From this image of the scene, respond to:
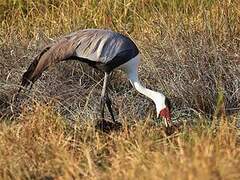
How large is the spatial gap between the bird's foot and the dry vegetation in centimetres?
7

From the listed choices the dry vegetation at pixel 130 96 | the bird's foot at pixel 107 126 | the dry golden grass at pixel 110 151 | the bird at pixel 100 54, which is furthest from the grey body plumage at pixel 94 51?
the dry golden grass at pixel 110 151

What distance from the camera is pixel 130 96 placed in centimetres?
585

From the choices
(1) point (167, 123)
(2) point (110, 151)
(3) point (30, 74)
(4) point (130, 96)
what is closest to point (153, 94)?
(1) point (167, 123)

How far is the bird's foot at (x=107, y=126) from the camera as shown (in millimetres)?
4840

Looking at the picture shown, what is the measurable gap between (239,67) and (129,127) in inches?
57.1

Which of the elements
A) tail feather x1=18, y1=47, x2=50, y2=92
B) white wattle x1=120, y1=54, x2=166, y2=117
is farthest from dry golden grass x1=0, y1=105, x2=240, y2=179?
tail feather x1=18, y1=47, x2=50, y2=92

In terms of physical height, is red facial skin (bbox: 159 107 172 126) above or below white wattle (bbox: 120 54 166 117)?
below

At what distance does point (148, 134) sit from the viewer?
4465 mm

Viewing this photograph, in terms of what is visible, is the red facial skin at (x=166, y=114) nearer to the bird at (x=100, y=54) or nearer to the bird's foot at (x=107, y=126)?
the bird at (x=100, y=54)

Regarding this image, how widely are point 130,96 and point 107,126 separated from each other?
983 millimetres

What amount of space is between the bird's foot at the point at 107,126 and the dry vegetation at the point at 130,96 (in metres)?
0.07

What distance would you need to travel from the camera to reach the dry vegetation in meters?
3.64

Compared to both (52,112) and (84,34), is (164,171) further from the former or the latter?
(84,34)

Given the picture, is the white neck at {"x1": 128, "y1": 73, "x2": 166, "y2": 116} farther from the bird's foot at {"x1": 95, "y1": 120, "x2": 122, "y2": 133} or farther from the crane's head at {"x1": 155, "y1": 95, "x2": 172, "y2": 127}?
the bird's foot at {"x1": 95, "y1": 120, "x2": 122, "y2": 133}
